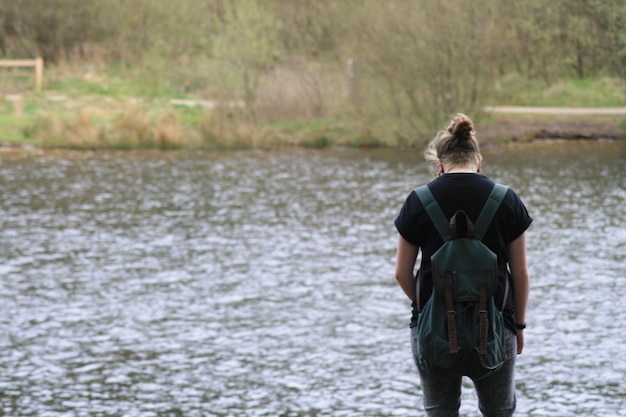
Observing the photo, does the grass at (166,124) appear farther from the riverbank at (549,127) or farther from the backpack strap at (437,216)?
the backpack strap at (437,216)

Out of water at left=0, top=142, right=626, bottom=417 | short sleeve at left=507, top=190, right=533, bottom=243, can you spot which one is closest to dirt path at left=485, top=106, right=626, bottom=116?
water at left=0, top=142, right=626, bottom=417

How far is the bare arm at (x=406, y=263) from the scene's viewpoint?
4316mm

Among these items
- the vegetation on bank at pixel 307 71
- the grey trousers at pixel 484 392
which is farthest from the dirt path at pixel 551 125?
the grey trousers at pixel 484 392

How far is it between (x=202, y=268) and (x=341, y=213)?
4938 millimetres

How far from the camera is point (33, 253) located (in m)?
14.4

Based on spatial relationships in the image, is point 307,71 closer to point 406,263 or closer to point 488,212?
point 406,263

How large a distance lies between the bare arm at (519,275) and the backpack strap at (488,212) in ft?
0.62

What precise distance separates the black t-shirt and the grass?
24.0 meters

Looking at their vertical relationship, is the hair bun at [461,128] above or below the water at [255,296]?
above

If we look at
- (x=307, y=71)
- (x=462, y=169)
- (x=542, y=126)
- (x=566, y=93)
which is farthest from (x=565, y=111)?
(x=462, y=169)

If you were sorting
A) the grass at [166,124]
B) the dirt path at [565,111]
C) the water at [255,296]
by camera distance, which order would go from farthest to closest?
the dirt path at [565,111], the grass at [166,124], the water at [255,296]

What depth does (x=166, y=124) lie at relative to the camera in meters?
28.5

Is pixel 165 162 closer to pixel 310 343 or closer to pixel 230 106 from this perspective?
pixel 230 106

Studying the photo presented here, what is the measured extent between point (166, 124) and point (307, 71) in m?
4.54
